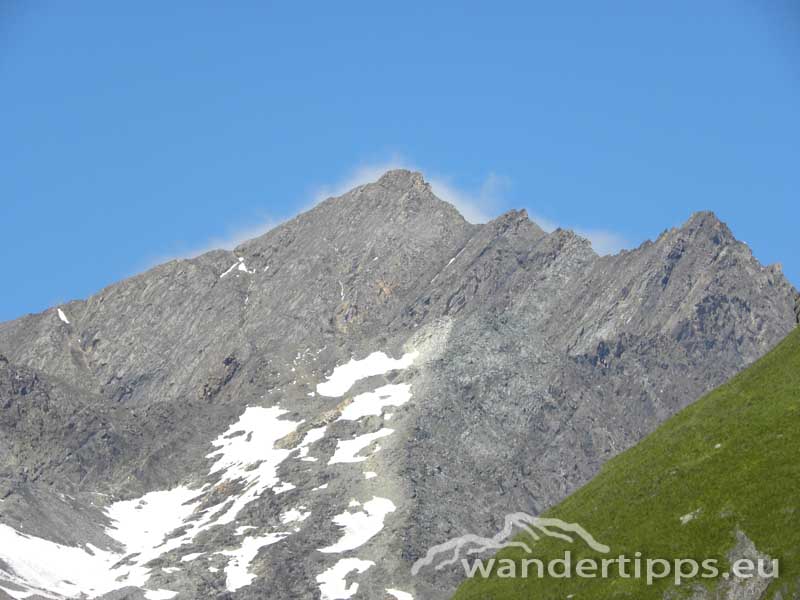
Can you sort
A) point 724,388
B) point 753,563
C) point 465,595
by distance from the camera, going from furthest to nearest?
point 724,388, point 465,595, point 753,563

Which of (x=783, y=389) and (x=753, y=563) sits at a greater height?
(x=783, y=389)

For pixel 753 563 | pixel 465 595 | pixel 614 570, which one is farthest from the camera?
pixel 465 595

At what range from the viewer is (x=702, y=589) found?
226ft

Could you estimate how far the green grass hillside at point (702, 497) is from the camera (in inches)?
2721

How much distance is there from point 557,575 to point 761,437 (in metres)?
11.1

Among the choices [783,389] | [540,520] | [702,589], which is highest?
[783,389]

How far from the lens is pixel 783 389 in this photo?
79.1 m

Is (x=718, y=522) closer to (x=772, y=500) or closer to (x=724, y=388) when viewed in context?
(x=772, y=500)

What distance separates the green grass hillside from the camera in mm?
69125

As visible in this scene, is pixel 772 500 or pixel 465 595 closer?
pixel 772 500

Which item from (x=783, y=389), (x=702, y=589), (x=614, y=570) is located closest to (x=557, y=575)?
(x=614, y=570)

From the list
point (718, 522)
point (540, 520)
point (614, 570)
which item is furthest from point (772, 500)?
point (540, 520)

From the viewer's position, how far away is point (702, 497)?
7281cm

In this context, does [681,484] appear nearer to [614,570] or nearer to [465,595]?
[614,570]
